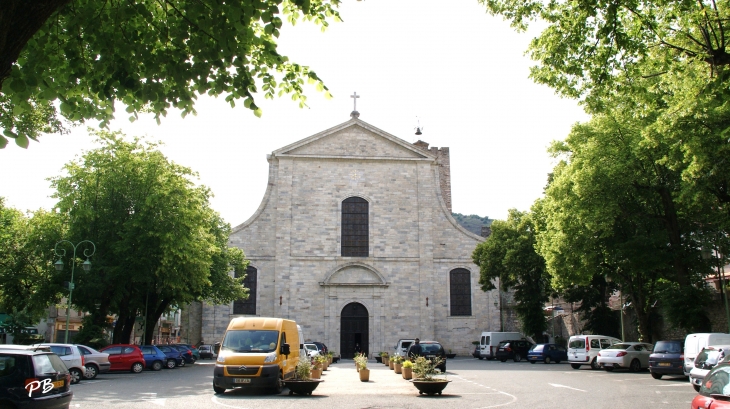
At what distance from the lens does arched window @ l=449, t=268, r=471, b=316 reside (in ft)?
134

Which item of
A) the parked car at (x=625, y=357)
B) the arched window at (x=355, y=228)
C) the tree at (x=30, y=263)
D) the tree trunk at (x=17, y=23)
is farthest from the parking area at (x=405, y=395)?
the arched window at (x=355, y=228)

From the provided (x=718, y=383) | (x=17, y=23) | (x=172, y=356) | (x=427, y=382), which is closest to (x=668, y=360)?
(x=427, y=382)

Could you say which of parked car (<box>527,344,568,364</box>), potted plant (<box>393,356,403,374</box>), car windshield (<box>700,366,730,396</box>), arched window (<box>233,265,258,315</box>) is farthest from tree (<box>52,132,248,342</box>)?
car windshield (<box>700,366,730,396</box>)

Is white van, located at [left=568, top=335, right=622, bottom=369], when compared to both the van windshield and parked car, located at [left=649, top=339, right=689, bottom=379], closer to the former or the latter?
parked car, located at [left=649, top=339, right=689, bottom=379]

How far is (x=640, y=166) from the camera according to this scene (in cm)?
2280

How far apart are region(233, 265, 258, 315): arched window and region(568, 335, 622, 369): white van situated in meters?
19.7

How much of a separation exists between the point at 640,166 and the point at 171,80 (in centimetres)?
1969

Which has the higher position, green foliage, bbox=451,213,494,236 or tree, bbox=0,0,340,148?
green foliage, bbox=451,213,494,236

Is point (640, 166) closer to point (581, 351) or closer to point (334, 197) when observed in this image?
point (581, 351)

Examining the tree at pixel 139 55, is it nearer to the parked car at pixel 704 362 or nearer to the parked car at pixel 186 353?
the parked car at pixel 704 362

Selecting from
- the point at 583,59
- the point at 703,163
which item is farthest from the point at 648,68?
the point at 703,163

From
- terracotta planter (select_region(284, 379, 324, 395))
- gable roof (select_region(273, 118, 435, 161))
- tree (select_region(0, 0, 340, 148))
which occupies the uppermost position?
gable roof (select_region(273, 118, 435, 161))

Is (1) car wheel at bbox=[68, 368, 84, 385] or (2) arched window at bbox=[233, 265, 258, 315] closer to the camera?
(1) car wheel at bbox=[68, 368, 84, 385]

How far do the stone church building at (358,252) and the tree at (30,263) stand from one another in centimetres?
1166
